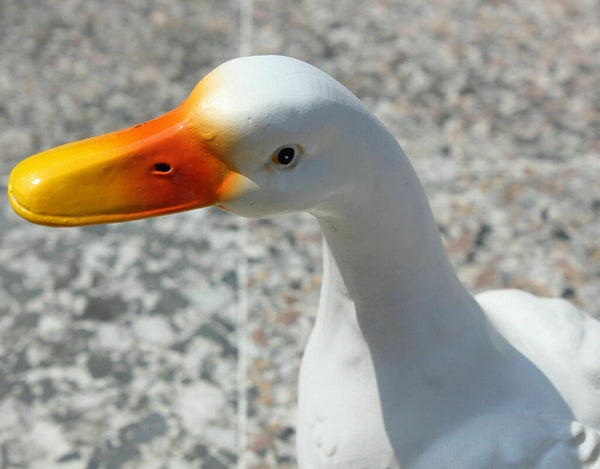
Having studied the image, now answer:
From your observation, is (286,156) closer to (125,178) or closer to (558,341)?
(125,178)

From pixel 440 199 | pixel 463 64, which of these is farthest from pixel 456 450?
pixel 463 64

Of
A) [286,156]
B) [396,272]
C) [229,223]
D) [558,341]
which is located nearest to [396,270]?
[396,272]

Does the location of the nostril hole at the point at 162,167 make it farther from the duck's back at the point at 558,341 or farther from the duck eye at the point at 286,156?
the duck's back at the point at 558,341

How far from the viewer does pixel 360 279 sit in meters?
0.62

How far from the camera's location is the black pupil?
20.6 inches

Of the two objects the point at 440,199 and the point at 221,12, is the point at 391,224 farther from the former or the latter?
the point at 221,12

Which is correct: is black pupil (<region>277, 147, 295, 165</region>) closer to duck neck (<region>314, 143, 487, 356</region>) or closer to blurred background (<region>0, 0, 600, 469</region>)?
duck neck (<region>314, 143, 487, 356</region>)

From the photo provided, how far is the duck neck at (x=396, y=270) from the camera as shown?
0.57 metres

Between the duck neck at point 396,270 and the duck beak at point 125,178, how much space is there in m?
0.10

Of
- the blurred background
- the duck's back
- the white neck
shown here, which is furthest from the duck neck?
the blurred background

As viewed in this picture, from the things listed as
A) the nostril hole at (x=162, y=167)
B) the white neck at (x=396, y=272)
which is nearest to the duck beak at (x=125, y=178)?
the nostril hole at (x=162, y=167)

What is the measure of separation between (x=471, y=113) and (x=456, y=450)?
42.3 inches

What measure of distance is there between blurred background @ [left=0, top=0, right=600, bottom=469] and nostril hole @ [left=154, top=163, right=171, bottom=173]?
610 mm

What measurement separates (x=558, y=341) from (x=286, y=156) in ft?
1.35
